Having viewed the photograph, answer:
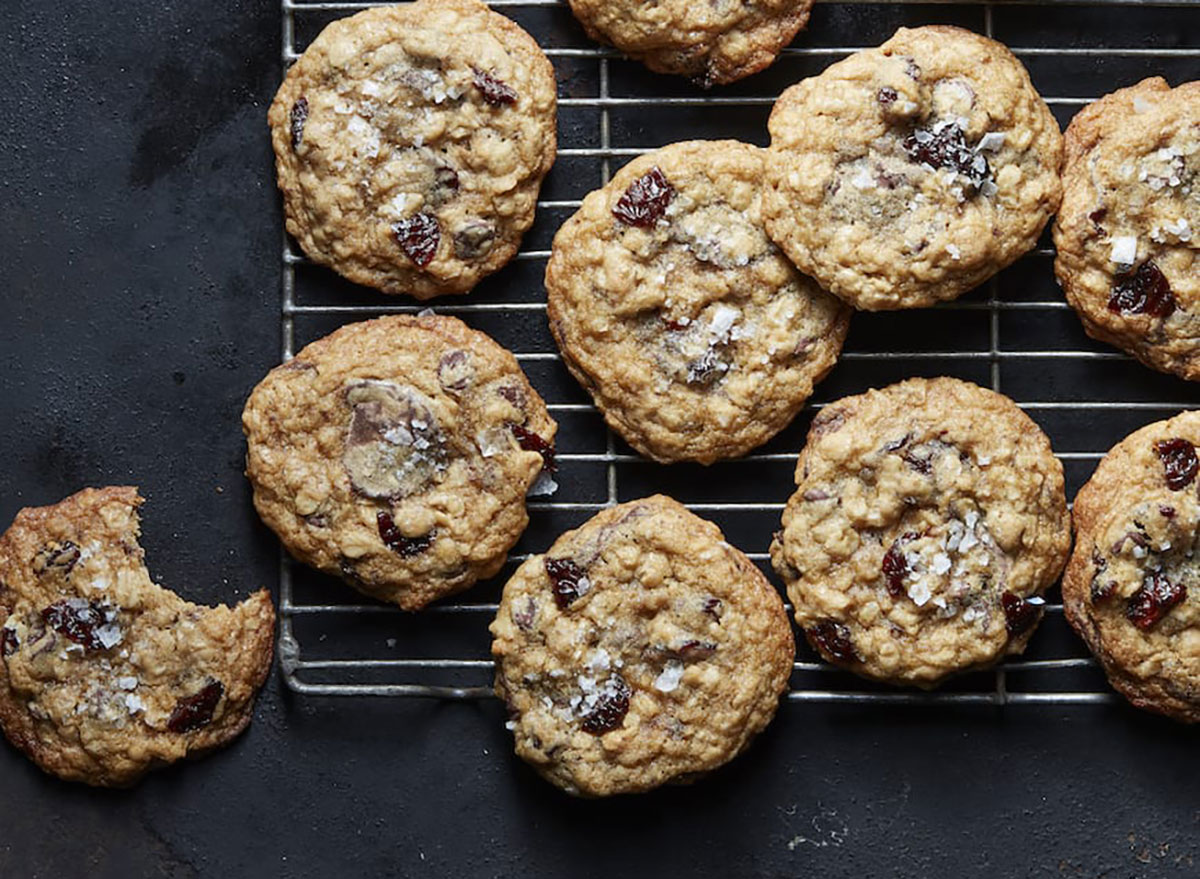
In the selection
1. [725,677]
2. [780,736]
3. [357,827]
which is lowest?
[357,827]

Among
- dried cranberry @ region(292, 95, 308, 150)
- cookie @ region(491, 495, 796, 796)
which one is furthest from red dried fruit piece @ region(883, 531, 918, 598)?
dried cranberry @ region(292, 95, 308, 150)

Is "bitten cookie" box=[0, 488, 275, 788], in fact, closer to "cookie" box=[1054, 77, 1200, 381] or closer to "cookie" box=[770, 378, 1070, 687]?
"cookie" box=[770, 378, 1070, 687]

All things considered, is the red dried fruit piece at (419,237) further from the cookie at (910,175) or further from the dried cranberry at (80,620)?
the dried cranberry at (80,620)

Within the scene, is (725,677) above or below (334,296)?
below

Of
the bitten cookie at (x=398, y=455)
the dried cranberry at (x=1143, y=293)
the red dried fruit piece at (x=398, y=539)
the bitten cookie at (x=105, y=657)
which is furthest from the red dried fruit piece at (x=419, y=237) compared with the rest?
the dried cranberry at (x=1143, y=293)

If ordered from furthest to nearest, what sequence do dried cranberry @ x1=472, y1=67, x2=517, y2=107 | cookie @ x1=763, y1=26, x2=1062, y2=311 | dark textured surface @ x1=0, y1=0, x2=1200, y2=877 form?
dark textured surface @ x1=0, y1=0, x2=1200, y2=877 → dried cranberry @ x1=472, y1=67, x2=517, y2=107 → cookie @ x1=763, y1=26, x2=1062, y2=311

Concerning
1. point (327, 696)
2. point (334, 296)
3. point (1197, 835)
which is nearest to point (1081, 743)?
point (1197, 835)

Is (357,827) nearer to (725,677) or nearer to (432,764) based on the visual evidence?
(432,764)
